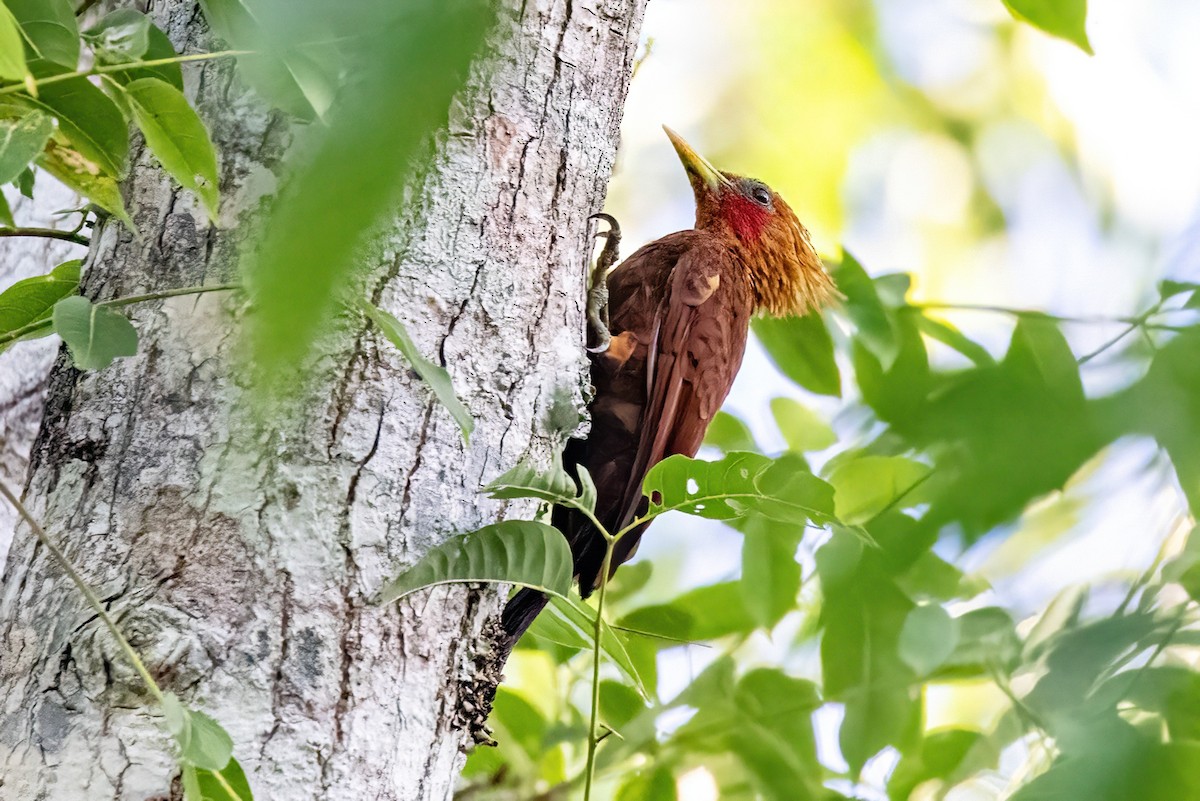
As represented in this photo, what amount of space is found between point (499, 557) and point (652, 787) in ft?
2.69

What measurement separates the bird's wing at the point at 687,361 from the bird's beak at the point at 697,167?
46 centimetres

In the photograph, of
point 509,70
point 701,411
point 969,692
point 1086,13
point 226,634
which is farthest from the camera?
point 701,411

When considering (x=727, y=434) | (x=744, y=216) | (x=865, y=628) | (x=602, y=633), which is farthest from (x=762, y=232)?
(x=865, y=628)

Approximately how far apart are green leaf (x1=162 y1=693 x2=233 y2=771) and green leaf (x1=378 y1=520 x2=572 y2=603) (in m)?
0.23

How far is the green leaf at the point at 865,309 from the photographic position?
165 centimetres

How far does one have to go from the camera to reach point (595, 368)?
208 cm

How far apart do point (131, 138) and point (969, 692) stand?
5.04 feet

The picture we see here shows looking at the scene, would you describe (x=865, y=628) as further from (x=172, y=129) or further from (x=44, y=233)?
(x=44, y=233)

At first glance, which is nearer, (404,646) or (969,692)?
→ (404,646)

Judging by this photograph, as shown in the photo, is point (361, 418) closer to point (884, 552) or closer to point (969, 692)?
point (884, 552)

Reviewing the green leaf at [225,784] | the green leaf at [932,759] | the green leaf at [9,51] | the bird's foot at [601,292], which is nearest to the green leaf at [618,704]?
the green leaf at [932,759]

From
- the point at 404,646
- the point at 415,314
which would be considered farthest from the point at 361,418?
the point at 404,646

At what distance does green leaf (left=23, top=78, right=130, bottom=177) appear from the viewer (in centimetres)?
95

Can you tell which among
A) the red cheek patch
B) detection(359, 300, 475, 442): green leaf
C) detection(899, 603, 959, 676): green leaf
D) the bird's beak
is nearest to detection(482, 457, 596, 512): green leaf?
detection(359, 300, 475, 442): green leaf
